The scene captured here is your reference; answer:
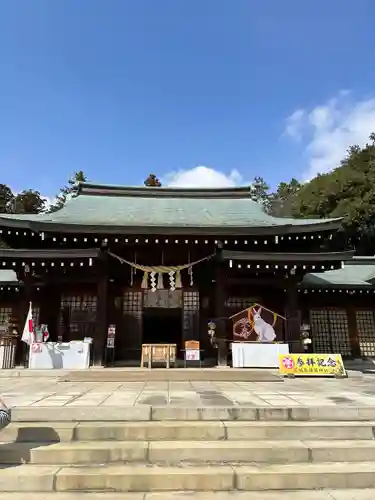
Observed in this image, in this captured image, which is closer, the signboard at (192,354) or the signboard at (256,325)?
the signboard at (192,354)

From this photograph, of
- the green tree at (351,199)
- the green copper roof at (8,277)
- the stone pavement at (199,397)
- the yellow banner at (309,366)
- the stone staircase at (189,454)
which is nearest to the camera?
the stone staircase at (189,454)

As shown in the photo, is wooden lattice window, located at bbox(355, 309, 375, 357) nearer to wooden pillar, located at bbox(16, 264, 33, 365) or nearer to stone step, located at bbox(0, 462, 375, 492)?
stone step, located at bbox(0, 462, 375, 492)

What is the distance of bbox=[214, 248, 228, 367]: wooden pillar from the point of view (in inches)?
502

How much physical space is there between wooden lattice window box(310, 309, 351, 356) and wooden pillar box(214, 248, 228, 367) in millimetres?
5688

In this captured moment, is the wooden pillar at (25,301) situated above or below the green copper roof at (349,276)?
below

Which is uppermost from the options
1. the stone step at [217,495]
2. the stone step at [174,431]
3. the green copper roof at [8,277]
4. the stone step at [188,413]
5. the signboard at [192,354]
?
the green copper roof at [8,277]

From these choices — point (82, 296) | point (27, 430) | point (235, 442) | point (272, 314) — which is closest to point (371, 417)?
point (235, 442)

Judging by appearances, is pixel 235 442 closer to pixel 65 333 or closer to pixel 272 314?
pixel 272 314

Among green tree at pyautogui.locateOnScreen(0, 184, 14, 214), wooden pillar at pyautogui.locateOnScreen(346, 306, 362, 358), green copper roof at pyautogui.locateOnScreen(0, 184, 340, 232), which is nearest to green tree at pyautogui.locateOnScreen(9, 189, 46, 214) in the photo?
green tree at pyautogui.locateOnScreen(0, 184, 14, 214)

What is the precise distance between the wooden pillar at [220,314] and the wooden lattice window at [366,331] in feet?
24.4

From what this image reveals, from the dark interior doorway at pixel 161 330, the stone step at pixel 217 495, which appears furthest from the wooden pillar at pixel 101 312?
the stone step at pixel 217 495

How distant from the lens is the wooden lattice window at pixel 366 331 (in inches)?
657

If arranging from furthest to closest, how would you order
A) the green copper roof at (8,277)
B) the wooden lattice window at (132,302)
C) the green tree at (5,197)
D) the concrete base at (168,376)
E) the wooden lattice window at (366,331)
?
the green tree at (5,197)
the wooden lattice window at (366,331)
the green copper roof at (8,277)
the wooden lattice window at (132,302)
the concrete base at (168,376)

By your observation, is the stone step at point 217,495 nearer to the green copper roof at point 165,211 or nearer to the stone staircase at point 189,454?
the stone staircase at point 189,454
